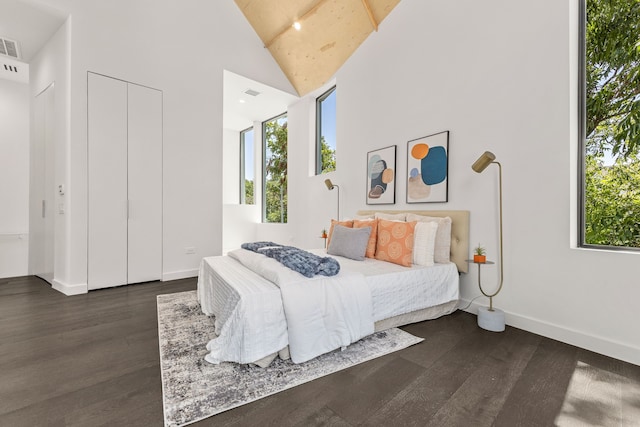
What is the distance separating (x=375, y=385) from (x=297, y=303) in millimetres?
643

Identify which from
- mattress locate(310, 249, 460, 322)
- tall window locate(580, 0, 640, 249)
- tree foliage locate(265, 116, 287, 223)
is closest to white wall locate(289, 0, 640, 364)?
tall window locate(580, 0, 640, 249)

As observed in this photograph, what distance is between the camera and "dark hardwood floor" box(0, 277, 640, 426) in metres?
1.35

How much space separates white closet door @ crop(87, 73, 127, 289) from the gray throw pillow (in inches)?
108

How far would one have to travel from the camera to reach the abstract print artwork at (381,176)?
3.68 meters

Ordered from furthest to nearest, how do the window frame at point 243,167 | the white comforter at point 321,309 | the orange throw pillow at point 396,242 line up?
1. the window frame at point 243,167
2. the orange throw pillow at point 396,242
3. the white comforter at point 321,309

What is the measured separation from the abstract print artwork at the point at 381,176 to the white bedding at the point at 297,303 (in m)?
1.37

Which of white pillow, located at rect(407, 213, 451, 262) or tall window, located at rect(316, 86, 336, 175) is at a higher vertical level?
tall window, located at rect(316, 86, 336, 175)

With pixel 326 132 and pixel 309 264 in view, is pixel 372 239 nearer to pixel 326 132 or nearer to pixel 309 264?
pixel 309 264

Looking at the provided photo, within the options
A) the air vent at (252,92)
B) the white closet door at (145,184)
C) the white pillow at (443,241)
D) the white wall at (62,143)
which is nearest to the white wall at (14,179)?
the white wall at (62,143)

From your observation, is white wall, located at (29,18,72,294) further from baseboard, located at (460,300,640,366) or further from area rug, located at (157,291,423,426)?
baseboard, located at (460,300,640,366)

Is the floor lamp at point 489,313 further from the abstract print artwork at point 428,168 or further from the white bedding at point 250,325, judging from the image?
the white bedding at point 250,325

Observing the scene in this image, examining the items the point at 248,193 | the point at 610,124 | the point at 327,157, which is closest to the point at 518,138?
the point at 610,124

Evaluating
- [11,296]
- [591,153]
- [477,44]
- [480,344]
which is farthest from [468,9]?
[11,296]

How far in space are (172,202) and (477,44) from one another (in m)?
4.14
